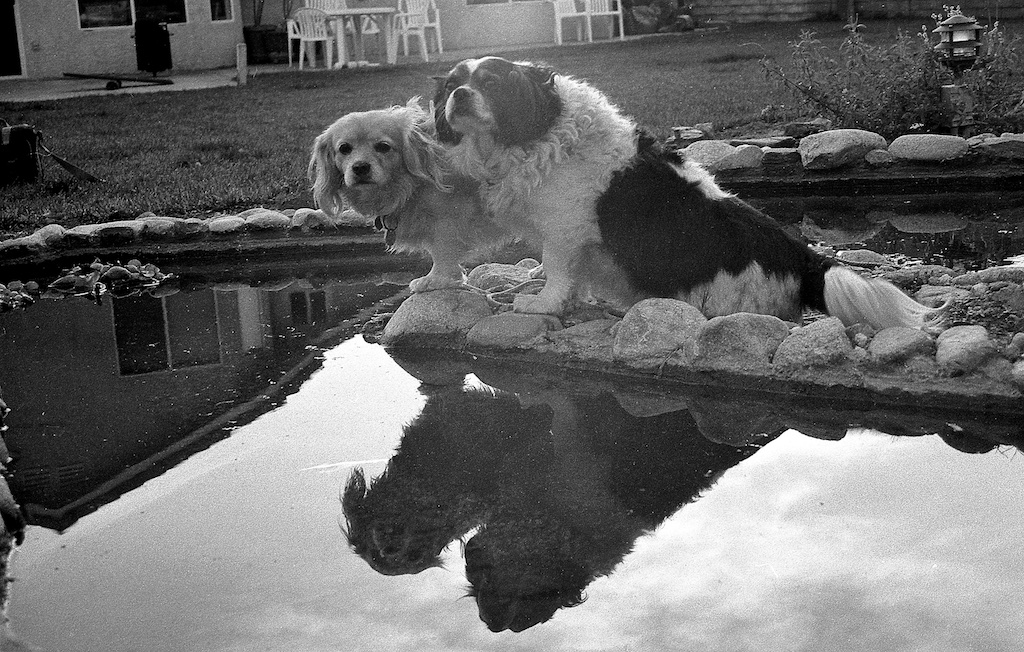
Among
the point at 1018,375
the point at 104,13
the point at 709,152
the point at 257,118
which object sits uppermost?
the point at 104,13

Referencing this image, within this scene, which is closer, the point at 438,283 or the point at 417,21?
the point at 438,283

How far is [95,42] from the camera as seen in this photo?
1900cm

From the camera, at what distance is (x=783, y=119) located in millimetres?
9203

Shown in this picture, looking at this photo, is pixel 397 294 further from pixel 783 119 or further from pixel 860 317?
pixel 783 119

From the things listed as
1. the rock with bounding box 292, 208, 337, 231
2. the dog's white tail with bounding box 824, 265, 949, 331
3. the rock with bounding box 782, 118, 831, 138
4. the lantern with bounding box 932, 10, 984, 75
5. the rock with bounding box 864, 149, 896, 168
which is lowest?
the dog's white tail with bounding box 824, 265, 949, 331

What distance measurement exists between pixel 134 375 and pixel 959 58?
579cm

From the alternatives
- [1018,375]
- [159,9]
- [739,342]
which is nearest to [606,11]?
[159,9]

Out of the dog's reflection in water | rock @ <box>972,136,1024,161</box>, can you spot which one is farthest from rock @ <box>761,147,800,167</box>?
the dog's reflection in water

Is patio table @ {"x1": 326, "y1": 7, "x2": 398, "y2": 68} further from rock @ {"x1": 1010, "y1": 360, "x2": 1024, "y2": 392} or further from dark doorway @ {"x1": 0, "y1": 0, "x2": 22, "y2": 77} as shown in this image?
rock @ {"x1": 1010, "y1": 360, "x2": 1024, "y2": 392}

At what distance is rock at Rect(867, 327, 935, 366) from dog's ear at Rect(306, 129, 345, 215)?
2113 millimetres

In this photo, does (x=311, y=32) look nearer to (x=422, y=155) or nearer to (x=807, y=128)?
(x=807, y=128)

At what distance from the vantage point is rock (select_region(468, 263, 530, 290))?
17.4ft

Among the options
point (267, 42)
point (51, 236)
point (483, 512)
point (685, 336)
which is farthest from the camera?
point (267, 42)

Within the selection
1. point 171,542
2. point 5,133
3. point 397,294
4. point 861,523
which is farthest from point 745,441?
point 5,133
